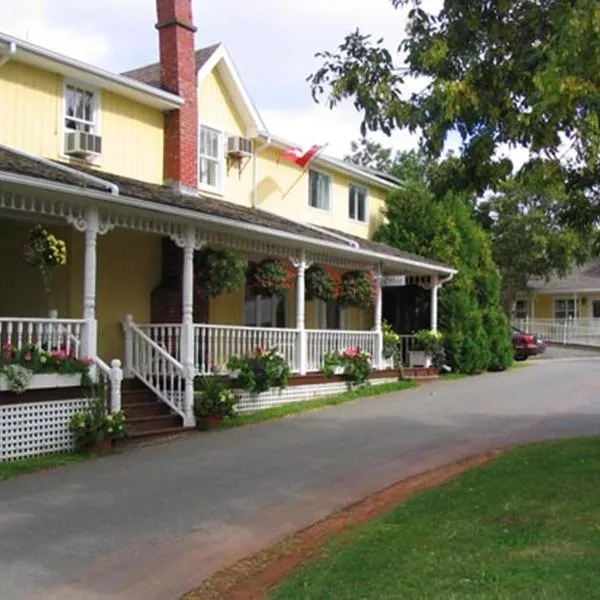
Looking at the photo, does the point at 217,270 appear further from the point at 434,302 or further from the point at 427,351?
the point at 434,302

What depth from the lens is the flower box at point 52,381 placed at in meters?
11.3

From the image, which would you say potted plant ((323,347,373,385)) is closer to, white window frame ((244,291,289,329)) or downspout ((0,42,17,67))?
white window frame ((244,291,289,329))

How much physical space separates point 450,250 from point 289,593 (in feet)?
63.5

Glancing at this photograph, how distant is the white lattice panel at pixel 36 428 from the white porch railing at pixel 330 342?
22.9ft

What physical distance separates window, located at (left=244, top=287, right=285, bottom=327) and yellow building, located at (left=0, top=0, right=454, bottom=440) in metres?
0.05

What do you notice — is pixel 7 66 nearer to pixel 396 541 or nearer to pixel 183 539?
pixel 183 539

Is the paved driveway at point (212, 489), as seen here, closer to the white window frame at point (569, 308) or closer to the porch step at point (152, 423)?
the porch step at point (152, 423)

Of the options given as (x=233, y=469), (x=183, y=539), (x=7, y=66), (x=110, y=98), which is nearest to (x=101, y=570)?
(x=183, y=539)

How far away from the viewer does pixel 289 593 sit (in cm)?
552

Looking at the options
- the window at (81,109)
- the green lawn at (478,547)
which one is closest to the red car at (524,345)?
the window at (81,109)

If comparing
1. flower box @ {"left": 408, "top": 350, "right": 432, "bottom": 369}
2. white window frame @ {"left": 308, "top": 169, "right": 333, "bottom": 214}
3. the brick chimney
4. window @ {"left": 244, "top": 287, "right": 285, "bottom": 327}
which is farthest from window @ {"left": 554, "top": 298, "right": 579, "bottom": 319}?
the brick chimney

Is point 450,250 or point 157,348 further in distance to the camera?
point 450,250

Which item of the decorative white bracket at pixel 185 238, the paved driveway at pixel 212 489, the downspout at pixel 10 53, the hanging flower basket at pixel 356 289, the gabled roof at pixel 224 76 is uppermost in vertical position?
the gabled roof at pixel 224 76

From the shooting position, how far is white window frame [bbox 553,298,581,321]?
44.9 m
